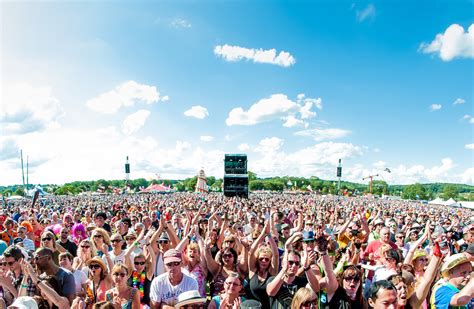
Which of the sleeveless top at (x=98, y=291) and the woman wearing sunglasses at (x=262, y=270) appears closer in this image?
the woman wearing sunglasses at (x=262, y=270)

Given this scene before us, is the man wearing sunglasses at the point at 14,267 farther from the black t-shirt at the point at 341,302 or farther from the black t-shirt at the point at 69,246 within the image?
the black t-shirt at the point at 341,302

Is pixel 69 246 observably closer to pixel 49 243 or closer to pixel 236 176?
pixel 49 243

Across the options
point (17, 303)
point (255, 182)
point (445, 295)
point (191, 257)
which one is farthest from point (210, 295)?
point (255, 182)

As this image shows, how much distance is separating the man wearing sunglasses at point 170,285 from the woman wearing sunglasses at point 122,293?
182 mm

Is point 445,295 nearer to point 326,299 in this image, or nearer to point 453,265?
point 453,265

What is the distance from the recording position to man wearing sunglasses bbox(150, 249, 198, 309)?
3.20 metres

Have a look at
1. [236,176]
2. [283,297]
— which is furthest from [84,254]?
[236,176]

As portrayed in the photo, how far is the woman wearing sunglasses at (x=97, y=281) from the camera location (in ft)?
11.3

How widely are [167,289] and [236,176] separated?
2779cm

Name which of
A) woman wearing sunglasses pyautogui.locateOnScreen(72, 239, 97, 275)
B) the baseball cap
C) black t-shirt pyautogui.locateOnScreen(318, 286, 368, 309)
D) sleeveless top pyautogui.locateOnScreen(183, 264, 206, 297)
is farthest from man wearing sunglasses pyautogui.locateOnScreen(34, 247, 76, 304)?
black t-shirt pyautogui.locateOnScreen(318, 286, 368, 309)

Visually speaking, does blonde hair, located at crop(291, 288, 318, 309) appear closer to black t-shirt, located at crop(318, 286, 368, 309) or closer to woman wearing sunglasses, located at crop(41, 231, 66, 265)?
black t-shirt, located at crop(318, 286, 368, 309)

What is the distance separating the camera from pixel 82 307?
284 centimetres

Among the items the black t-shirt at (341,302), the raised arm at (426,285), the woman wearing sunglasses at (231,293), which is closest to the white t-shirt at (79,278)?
the woman wearing sunglasses at (231,293)

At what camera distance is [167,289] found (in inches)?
128
